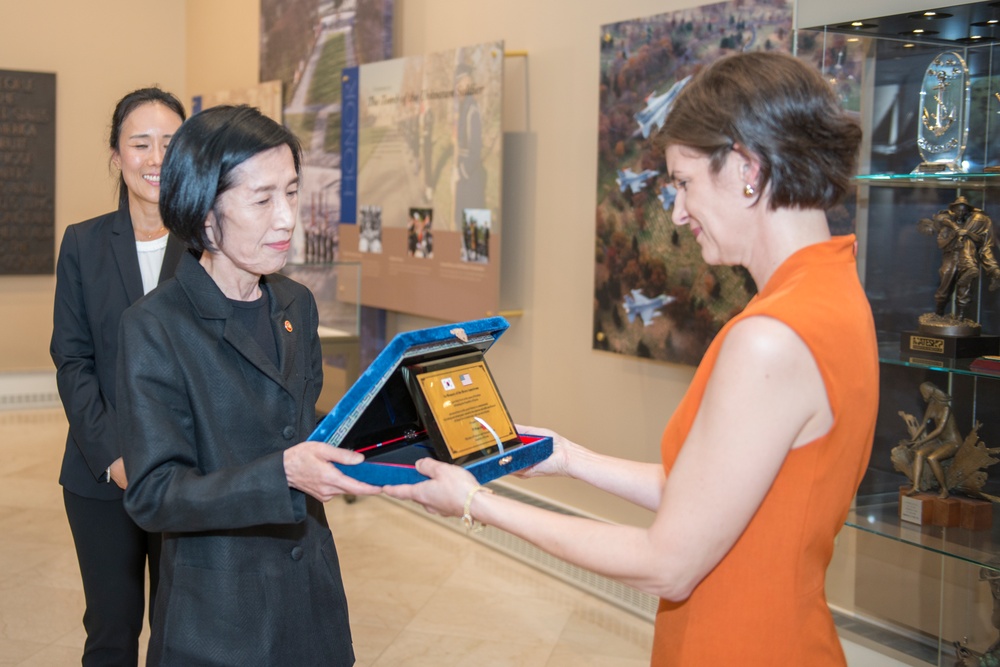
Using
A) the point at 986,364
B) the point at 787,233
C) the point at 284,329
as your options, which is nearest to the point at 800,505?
the point at 787,233

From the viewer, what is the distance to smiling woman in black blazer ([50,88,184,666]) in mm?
2605

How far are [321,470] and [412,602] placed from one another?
2955mm

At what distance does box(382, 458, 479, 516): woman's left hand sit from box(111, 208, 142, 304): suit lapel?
4.35 ft

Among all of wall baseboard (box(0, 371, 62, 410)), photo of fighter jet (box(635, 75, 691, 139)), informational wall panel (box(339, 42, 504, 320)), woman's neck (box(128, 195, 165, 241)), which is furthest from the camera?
wall baseboard (box(0, 371, 62, 410))

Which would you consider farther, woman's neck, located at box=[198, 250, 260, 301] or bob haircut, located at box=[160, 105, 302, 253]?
woman's neck, located at box=[198, 250, 260, 301]

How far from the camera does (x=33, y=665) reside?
3.78 m

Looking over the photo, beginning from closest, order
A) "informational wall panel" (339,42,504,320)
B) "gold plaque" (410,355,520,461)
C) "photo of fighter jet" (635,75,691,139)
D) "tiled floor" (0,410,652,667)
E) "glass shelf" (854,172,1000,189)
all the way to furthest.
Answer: "gold plaque" (410,355,520,461) → "glass shelf" (854,172,1000,189) → "tiled floor" (0,410,652,667) → "photo of fighter jet" (635,75,691,139) → "informational wall panel" (339,42,504,320)

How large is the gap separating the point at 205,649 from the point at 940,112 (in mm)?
2558

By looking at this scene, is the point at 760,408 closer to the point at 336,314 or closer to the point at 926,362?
the point at 926,362

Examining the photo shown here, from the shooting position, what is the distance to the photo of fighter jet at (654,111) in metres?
4.09

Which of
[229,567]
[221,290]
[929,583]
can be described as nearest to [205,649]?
[229,567]

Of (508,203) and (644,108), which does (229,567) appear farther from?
(508,203)

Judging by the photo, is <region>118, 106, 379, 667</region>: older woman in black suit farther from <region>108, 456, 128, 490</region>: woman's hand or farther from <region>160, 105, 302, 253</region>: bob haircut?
<region>108, 456, 128, 490</region>: woman's hand

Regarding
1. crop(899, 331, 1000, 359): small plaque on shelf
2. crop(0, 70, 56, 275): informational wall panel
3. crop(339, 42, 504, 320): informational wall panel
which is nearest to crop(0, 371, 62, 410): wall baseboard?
crop(0, 70, 56, 275): informational wall panel
